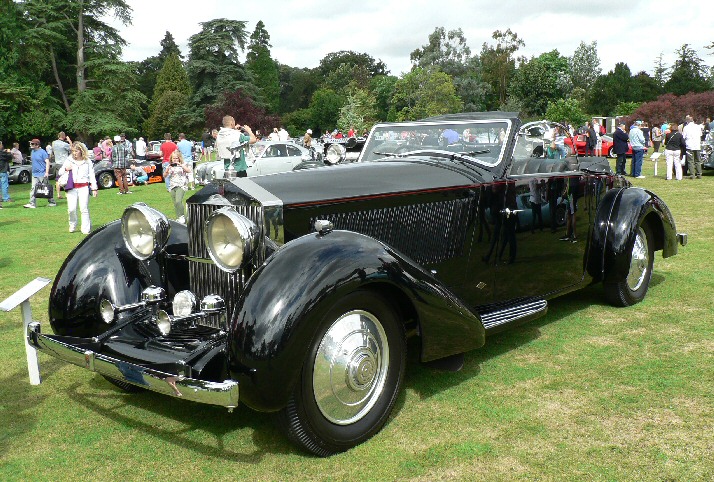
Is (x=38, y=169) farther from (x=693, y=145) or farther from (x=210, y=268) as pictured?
(x=693, y=145)

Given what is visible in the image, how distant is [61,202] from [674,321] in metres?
17.5

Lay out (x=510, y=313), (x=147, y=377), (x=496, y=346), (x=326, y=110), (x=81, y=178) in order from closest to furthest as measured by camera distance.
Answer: (x=147, y=377) < (x=510, y=313) < (x=496, y=346) < (x=81, y=178) < (x=326, y=110)

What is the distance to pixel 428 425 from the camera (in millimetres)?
3785

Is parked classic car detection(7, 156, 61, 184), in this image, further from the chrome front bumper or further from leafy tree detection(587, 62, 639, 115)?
leafy tree detection(587, 62, 639, 115)

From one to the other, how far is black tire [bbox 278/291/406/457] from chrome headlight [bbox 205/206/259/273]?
65 cm

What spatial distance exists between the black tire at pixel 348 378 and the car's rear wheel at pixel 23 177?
27945 mm

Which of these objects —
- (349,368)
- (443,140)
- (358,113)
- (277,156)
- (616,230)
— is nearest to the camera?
(349,368)

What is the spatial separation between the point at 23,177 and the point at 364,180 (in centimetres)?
2749

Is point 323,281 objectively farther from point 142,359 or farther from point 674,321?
point 674,321

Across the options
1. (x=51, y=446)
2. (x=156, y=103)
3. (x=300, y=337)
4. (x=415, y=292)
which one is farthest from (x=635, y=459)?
(x=156, y=103)

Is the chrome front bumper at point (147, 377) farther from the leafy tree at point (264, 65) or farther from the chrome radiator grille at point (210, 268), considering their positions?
the leafy tree at point (264, 65)

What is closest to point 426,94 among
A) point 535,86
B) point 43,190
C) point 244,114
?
point 535,86

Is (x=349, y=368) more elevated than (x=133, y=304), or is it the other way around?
(x=133, y=304)

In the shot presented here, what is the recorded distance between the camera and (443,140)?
543cm
